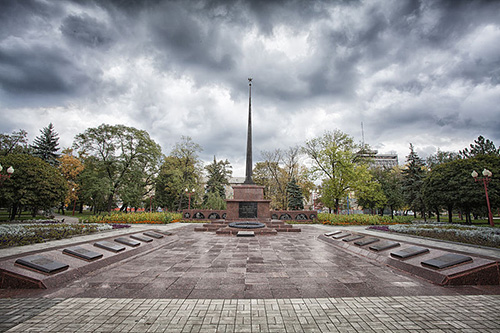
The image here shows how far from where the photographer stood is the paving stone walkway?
2.76m

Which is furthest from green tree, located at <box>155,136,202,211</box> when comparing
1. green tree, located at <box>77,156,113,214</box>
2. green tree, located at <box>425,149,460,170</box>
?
green tree, located at <box>425,149,460,170</box>

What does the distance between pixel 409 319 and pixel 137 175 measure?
29.9 metres

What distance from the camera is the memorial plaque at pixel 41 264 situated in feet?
14.4

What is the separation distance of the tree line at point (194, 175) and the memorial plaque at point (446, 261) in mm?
19308

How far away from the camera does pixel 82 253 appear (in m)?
5.60

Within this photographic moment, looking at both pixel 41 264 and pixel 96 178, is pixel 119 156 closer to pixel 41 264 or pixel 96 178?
pixel 96 178

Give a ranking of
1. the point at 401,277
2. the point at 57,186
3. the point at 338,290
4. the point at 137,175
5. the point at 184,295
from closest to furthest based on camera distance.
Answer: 1. the point at 184,295
2. the point at 338,290
3. the point at 401,277
4. the point at 57,186
5. the point at 137,175

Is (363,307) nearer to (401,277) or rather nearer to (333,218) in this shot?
(401,277)

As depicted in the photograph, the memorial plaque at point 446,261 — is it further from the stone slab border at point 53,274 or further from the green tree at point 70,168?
the green tree at point 70,168

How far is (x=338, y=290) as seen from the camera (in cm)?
408

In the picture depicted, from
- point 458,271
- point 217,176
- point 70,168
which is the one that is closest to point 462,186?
point 458,271

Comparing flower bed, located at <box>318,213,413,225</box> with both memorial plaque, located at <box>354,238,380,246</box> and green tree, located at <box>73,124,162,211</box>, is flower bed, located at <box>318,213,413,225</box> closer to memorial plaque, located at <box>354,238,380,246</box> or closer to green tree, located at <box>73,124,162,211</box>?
memorial plaque, located at <box>354,238,380,246</box>

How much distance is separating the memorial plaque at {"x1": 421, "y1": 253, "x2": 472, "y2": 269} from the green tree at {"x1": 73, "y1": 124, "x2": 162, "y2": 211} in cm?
2878

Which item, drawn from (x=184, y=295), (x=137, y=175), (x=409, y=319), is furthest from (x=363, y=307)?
(x=137, y=175)
